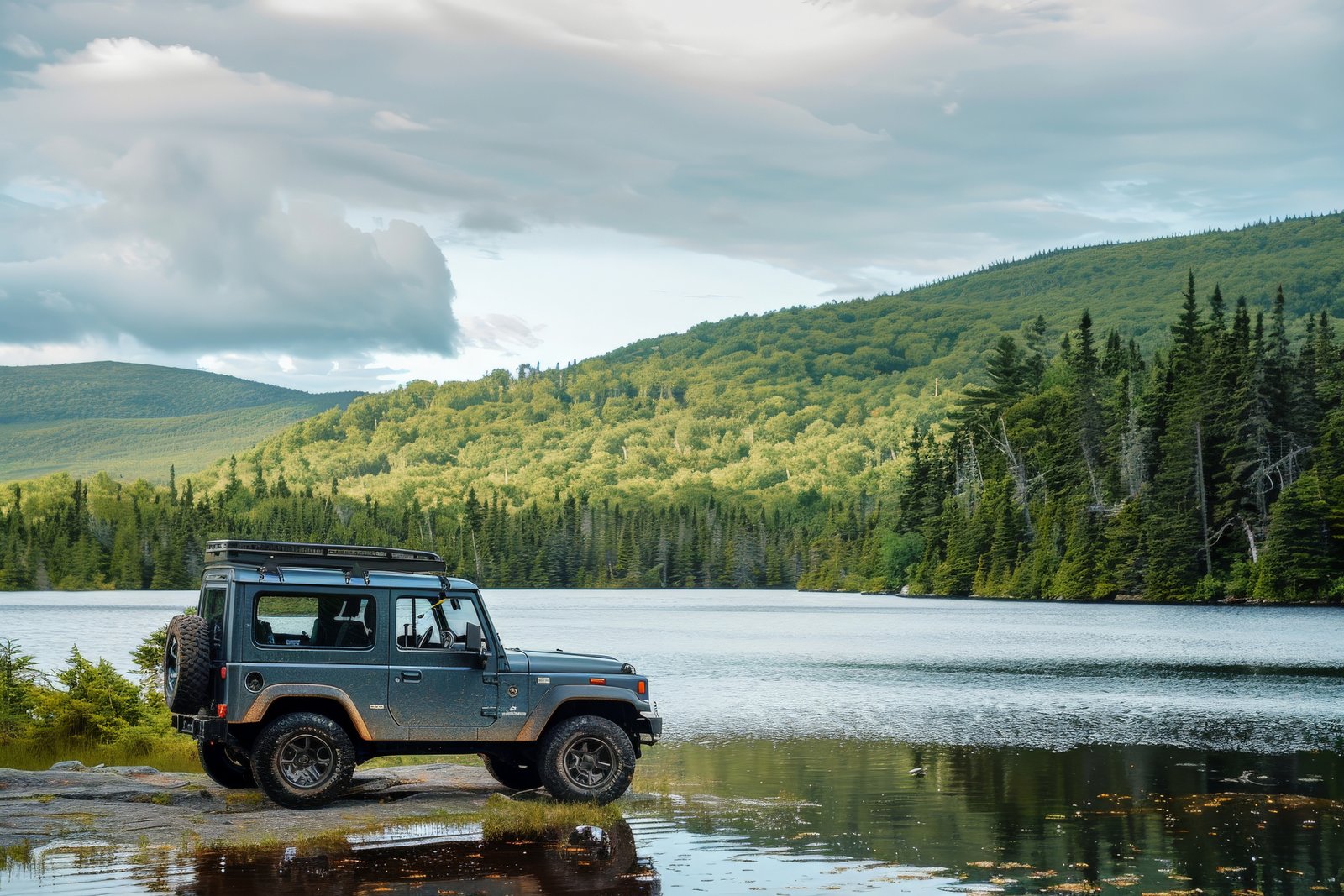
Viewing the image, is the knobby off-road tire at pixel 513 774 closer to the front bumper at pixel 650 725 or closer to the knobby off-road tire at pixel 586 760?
the knobby off-road tire at pixel 586 760

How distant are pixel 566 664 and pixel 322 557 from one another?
10.1 feet

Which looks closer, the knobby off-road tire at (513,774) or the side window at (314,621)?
the side window at (314,621)

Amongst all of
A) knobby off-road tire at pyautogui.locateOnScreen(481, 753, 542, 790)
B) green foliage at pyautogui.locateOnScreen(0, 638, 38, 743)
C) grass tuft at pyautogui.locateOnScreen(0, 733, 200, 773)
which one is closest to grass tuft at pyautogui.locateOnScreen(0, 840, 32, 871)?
knobby off-road tire at pyautogui.locateOnScreen(481, 753, 542, 790)

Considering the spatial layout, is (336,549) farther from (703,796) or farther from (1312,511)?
(1312,511)

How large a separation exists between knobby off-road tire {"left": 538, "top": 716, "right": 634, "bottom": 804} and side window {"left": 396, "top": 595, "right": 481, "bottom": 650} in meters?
1.58

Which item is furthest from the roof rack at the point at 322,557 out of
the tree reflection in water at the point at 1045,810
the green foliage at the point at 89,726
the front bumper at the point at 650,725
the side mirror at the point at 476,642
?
the green foliage at the point at 89,726

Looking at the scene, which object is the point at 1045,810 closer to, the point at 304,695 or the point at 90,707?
the point at 304,695

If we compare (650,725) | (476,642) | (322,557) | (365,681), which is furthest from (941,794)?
(322,557)

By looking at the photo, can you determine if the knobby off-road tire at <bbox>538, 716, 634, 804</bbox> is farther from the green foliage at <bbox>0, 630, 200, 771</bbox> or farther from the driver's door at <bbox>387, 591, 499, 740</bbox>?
the green foliage at <bbox>0, 630, 200, 771</bbox>

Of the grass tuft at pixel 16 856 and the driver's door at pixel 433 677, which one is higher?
the driver's door at pixel 433 677

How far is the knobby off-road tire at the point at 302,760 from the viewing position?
14.4 meters

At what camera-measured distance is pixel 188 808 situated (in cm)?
1477

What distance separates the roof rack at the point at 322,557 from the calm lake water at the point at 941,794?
10.8ft

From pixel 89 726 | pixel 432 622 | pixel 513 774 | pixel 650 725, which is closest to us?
pixel 432 622
